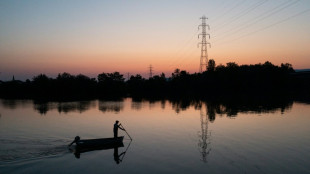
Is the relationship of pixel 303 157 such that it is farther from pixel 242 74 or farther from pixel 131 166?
pixel 242 74

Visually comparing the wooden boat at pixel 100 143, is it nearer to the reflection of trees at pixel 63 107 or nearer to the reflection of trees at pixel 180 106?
the reflection of trees at pixel 180 106

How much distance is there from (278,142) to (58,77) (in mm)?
166491

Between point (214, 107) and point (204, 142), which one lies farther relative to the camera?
point (214, 107)

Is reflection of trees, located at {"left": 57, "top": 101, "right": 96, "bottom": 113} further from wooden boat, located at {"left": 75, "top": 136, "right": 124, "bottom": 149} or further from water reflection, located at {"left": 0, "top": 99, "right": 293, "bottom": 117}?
wooden boat, located at {"left": 75, "top": 136, "right": 124, "bottom": 149}

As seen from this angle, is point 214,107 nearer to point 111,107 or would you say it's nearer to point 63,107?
point 111,107

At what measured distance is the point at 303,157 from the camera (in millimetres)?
24109

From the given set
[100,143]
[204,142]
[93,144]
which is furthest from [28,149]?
[204,142]

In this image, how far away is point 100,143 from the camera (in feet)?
87.9

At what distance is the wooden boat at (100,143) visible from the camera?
25844mm

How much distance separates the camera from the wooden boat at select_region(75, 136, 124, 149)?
2584cm

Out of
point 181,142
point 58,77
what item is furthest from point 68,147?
point 58,77

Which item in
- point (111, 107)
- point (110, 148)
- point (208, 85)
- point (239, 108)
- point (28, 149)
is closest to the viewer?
point (28, 149)

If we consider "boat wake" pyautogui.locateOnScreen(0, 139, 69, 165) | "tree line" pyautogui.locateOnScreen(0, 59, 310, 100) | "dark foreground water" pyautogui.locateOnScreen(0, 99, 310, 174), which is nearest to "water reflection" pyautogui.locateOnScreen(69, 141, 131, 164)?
"dark foreground water" pyautogui.locateOnScreen(0, 99, 310, 174)

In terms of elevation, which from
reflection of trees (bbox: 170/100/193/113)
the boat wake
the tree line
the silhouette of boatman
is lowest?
the silhouette of boatman
